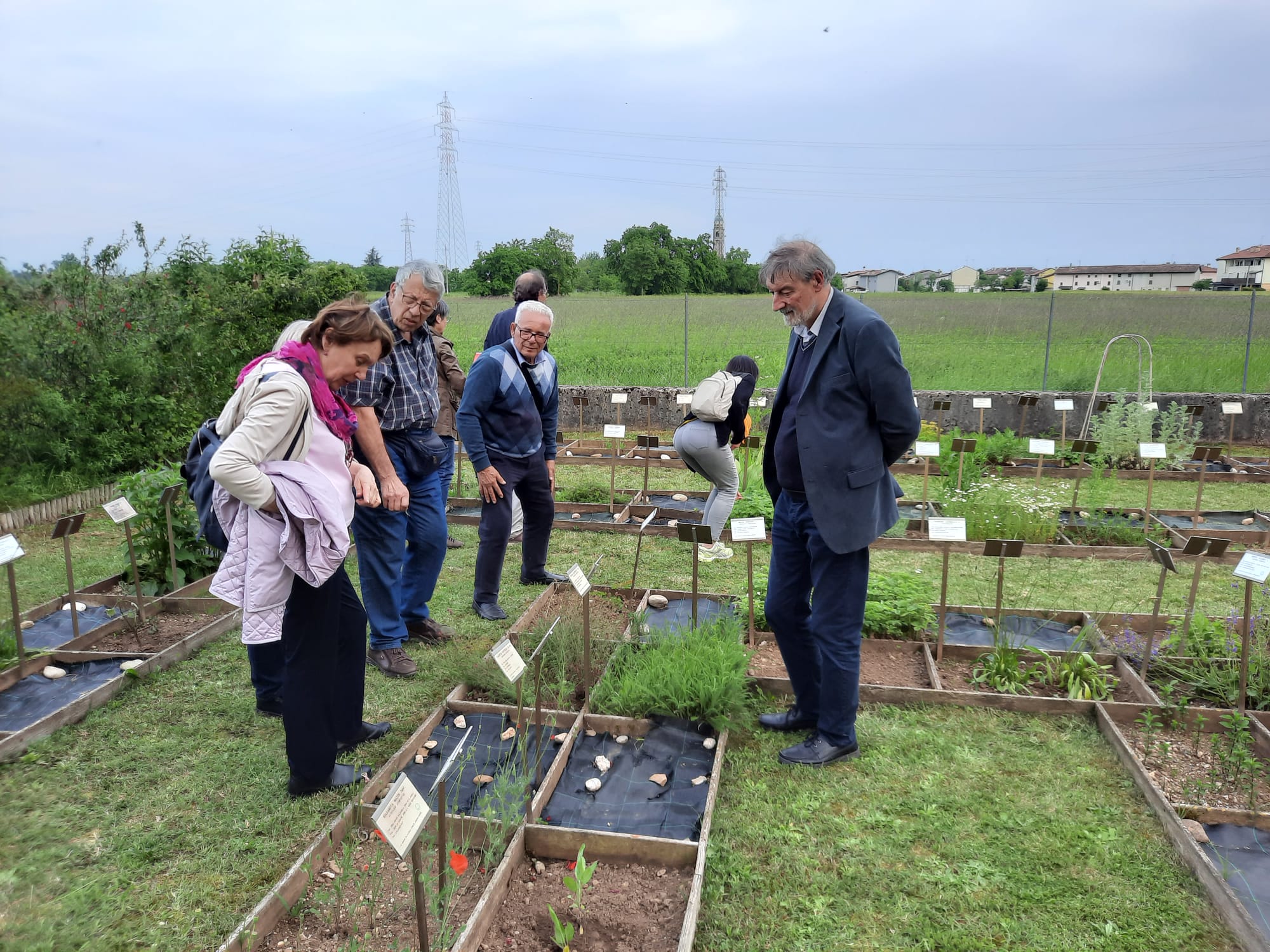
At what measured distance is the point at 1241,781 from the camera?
10.1 feet

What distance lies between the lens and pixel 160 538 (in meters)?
4.95

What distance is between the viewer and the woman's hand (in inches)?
125

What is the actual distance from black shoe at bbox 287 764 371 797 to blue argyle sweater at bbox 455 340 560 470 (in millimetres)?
1850

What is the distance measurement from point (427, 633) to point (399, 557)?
0.63m

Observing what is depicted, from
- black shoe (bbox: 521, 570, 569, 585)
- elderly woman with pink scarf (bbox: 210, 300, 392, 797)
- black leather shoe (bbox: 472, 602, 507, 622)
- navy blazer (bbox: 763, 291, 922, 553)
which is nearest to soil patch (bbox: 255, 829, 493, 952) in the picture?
elderly woman with pink scarf (bbox: 210, 300, 392, 797)

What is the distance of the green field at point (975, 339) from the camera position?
38.7 feet

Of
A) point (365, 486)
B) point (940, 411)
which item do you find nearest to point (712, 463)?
point (365, 486)

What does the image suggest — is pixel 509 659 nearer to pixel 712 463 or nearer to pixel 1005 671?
pixel 1005 671

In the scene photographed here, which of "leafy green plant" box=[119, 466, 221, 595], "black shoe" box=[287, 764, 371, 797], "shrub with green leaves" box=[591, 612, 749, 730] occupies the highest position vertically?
"leafy green plant" box=[119, 466, 221, 595]

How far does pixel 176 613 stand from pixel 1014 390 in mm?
10611

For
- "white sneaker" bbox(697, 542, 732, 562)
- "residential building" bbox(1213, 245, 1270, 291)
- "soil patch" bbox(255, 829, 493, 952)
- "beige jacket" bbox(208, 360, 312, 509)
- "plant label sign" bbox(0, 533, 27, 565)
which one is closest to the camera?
"soil patch" bbox(255, 829, 493, 952)

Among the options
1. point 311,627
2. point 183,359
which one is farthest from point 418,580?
point 183,359

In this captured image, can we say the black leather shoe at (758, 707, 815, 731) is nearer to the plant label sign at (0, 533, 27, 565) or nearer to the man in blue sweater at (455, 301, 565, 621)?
the man in blue sweater at (455, 301, 565, 621)

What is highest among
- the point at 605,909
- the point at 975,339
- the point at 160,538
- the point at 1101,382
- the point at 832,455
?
the point at 975,339
